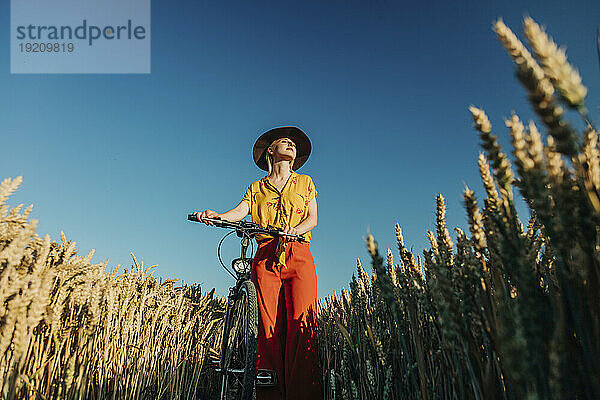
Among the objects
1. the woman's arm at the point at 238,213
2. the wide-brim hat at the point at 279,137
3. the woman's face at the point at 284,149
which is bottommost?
the woman's arm at the point at 238,213

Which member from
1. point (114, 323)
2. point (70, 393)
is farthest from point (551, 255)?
point (114, 323)

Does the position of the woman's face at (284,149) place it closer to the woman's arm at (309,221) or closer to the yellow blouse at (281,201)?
the yellow blouse at (281,201)

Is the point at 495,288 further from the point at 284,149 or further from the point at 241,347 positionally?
the point at 284,149

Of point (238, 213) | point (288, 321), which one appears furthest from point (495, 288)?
point (238, 213)

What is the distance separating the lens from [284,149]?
393cm

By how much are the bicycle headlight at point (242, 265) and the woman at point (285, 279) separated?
88 mm

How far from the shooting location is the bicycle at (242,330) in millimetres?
2641

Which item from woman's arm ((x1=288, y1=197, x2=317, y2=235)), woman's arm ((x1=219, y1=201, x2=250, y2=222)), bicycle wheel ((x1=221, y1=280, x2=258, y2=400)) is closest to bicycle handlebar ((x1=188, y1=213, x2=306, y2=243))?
woman's arm ((x1=288, y1=197, x2=317, y2=235))

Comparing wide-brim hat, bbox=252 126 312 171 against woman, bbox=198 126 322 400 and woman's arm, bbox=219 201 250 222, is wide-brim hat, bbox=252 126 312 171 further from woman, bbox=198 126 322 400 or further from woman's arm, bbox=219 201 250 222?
woman's arm, bbox=219 201 250 222

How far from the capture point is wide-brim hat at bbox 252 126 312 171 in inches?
169

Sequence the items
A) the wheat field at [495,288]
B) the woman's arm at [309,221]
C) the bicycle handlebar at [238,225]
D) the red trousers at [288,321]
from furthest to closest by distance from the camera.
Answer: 1. the woman's arm at [309,221]
2. the bicycle handlebar at [238,225]
3. the red trousers at [288,321]
4. the wheat field at [495,288]

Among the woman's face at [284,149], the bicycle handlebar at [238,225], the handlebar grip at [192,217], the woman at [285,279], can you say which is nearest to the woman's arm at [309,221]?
the woman at [285,279]

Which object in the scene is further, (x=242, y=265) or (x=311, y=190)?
(x=311, y=190)

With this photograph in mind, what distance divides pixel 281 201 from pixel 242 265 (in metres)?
0.75
